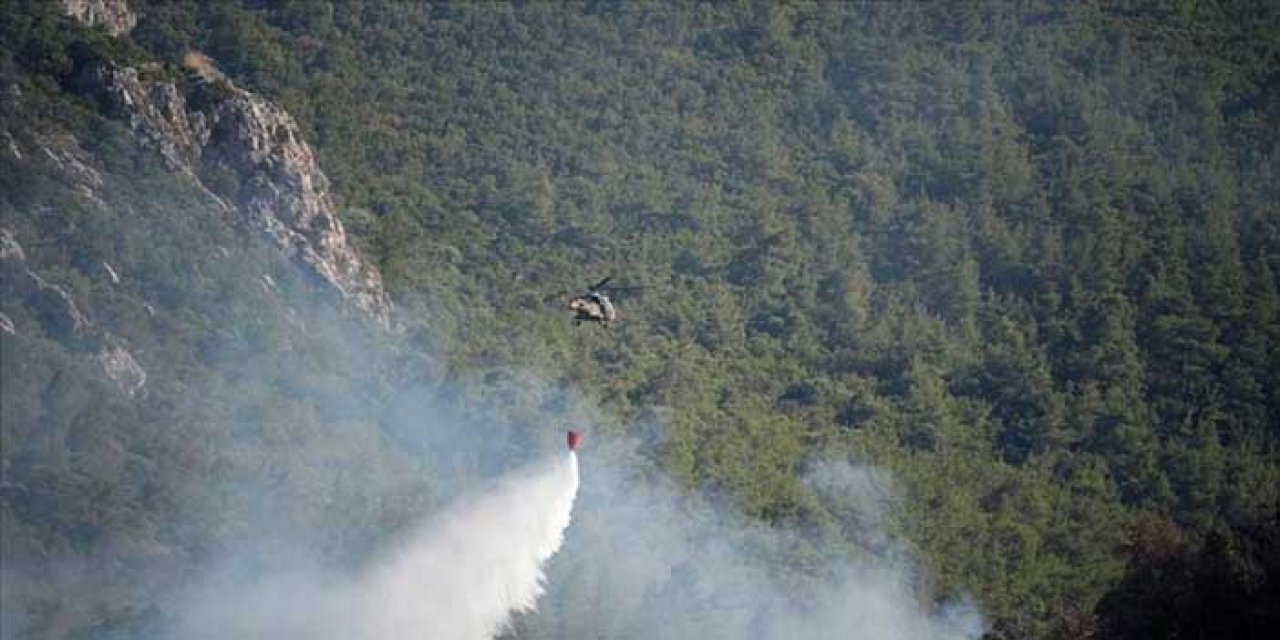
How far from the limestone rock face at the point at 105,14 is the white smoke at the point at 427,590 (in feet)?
103

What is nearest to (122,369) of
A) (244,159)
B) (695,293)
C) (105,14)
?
(244,159)

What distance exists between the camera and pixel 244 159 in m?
91.2

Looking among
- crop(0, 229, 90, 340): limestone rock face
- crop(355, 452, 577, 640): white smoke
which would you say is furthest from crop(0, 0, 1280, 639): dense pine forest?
crop(355, 452, 577, 640): white smoke

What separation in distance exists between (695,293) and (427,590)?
3543 cm

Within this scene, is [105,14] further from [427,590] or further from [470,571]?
[470,571]

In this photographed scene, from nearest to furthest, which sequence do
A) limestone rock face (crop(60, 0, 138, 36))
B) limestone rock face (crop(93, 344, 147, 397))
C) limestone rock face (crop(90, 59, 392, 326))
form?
limestone rock face (crop(93, 344, 147, 397)) → limestone rock face (crop(90, 59, 392, 326)) → limestone rock face (crop(60, 0, 138, 36))

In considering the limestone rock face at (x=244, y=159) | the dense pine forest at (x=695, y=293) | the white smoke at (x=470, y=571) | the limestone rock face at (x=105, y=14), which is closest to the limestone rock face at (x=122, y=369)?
the dense pine forest at (x=695, y=293)

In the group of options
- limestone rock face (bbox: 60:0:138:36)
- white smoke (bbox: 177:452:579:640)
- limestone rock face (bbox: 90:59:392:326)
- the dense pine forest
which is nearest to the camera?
white smoke (bbox: 177:452:579:640)

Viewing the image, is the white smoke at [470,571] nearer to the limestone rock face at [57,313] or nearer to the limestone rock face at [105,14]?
the limestone rock face at [57,313]

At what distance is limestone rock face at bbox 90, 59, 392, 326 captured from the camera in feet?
295

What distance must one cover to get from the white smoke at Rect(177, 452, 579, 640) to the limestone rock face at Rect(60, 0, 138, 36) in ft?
103

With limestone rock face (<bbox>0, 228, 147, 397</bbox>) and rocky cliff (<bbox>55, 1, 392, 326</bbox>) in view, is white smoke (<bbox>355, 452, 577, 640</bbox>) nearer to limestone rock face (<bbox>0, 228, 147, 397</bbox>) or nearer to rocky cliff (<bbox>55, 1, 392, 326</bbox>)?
limestone rock face (<bbox>0, 228, 147, 397</bbox>)

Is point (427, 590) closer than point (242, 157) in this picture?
Yes

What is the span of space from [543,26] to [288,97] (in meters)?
24.9
